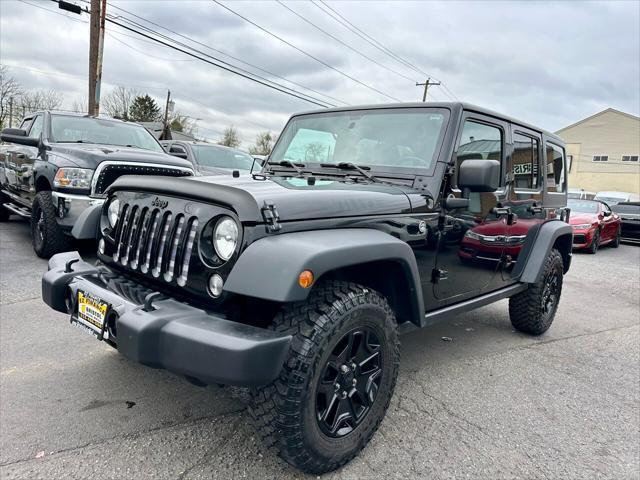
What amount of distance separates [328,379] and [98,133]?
5738mm

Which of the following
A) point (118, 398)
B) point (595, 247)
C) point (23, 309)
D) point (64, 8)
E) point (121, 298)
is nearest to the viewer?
point (121, 298)

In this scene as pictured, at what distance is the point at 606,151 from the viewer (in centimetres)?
4081

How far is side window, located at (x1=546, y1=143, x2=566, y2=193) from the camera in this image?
14.2 ft

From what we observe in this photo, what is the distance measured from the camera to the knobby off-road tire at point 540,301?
4.10 metres

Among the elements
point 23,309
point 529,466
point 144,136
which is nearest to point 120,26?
point 144,136

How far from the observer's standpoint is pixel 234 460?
7.13 feet

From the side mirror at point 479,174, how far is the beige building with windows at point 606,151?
4394cm

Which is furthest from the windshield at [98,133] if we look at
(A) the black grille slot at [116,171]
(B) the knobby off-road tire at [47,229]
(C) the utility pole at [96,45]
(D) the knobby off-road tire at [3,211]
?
(C) the utility pole at [96,45]

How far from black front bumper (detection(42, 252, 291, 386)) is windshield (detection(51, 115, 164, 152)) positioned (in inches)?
198

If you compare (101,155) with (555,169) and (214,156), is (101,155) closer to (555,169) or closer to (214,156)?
(214,156)

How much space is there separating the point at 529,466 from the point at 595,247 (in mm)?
10892

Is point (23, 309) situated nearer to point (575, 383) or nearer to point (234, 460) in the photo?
point (234, 460)

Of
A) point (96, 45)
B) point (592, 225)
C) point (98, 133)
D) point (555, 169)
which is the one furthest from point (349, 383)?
point (96, 45)

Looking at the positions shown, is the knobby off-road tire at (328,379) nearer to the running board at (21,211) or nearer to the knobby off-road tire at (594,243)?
the running board at (21,211)
